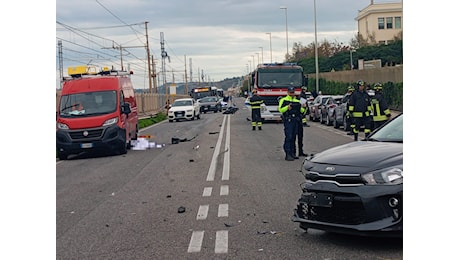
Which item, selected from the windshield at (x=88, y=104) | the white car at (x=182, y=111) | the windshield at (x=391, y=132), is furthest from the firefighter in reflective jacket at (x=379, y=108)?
the white car at (x=182, y=111)

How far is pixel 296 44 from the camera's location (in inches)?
4402

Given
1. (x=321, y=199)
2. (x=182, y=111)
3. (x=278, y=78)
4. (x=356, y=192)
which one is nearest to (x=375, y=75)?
(x=182, y=111)

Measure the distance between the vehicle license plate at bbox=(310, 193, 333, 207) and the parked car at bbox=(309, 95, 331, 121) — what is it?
27325 millimetres

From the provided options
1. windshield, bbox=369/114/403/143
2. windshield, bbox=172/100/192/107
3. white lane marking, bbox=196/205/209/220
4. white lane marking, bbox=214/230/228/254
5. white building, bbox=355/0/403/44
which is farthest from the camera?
white building, bbox=355/0/403/44

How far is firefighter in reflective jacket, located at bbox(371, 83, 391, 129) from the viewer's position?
59.5 feet

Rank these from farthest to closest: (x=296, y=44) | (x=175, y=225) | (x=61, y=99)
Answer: (x=296, y=44) → (x=61, y=99) → (x=175, y=225)

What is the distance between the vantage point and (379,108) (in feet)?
59.8

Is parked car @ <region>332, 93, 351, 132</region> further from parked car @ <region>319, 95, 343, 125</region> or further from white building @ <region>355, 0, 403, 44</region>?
white building @ <region>355, 0, 403, 44</region>

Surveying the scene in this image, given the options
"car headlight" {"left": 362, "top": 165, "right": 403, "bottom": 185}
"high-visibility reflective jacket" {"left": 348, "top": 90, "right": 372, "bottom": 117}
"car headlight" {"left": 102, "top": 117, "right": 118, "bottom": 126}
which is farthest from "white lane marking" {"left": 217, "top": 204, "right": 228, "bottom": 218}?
"car headlight" {"left": 102, "top": 117, "right": 118, "bottom": 126}

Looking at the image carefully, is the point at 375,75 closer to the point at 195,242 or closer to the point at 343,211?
the point at 195,242
